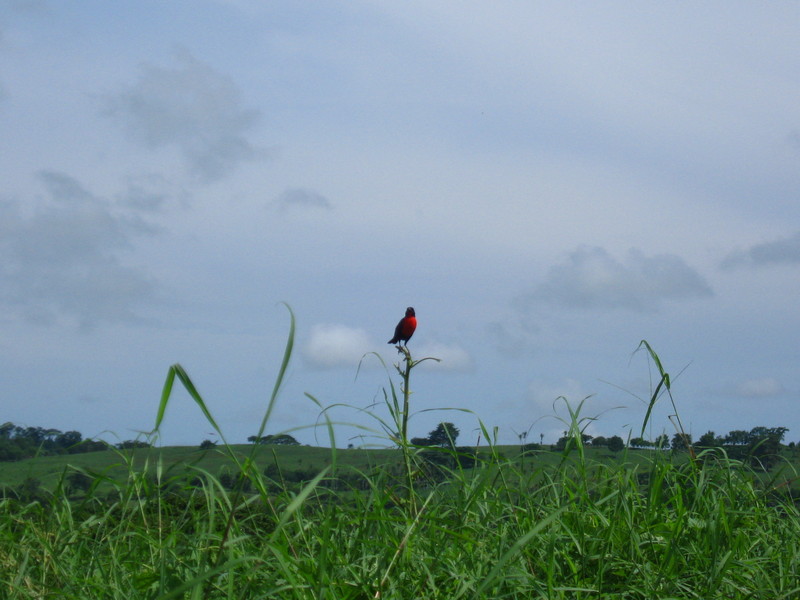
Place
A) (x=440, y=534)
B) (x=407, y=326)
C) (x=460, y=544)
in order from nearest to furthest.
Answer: (x=460, y=544)
(x=440, y=534)
(x=407, y=326)

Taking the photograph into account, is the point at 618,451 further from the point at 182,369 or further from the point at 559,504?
the point at 182,369

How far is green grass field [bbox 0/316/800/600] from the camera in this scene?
3068 millimetres

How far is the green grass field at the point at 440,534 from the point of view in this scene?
3.07m

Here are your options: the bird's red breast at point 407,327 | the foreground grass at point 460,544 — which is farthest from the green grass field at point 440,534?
the bird's red breast at point 407,327

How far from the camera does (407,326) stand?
878 centimetres

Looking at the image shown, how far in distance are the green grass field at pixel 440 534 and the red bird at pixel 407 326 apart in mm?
4181

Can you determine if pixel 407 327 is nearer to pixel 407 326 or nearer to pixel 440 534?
pixel 407 326

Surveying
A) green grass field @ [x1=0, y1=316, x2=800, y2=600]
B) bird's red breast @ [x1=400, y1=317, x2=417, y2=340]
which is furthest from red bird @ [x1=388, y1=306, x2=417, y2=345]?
green grass field @ [x1=0, y1=316, x2=800, y2=600]

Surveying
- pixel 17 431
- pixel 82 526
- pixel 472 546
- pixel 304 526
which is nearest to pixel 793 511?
pixel 472 546

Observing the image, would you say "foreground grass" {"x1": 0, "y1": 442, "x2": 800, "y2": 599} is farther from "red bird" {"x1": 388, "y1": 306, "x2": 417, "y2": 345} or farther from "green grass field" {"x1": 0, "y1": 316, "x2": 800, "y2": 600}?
"red bird" {"x1": 388, "y1": 306, "x2": 417, "y2": 345}

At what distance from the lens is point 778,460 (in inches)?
197

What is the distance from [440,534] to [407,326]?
16.6ft

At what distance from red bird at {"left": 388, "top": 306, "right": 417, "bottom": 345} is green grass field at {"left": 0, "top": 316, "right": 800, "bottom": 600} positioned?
4.18 metres

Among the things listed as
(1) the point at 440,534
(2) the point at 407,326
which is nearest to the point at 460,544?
(1) the point at 440,534
